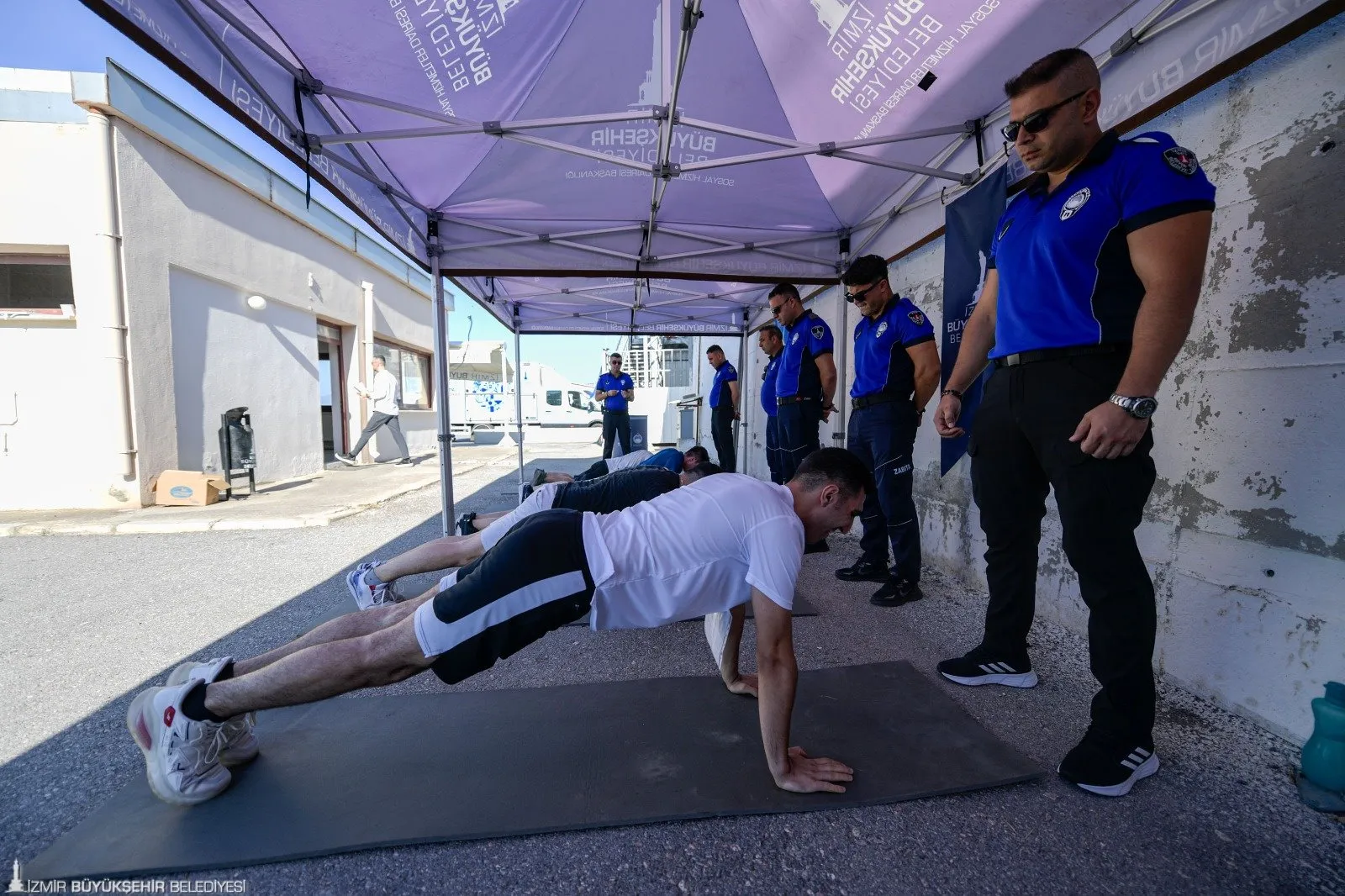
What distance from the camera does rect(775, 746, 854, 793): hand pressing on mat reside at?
145 centimetres

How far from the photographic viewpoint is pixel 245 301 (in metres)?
6.85

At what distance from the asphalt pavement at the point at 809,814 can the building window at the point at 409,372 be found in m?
8.97

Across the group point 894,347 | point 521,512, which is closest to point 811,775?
point 521,512

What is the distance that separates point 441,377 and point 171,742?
2.95 meters

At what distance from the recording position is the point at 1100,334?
59.4 inches

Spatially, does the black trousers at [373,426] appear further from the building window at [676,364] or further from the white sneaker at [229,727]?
the building window at [676,364]

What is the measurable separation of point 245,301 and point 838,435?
7330 millimetres

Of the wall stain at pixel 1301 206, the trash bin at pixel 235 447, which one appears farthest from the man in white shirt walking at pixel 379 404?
the wall stain at pixel 1301 206

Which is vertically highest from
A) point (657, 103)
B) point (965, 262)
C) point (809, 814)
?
point (657, 103)

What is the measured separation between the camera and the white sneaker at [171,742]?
54.9 inches

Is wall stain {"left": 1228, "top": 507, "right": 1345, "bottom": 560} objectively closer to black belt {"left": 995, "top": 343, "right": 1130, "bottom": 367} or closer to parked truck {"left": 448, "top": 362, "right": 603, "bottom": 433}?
black belt {"left": 995, "top": 343, "right": 1130, "bottom": 367}

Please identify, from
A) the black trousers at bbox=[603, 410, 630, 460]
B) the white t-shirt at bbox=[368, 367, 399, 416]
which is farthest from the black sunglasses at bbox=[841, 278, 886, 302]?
the white t-shirt at bbox=[368, 367, 399, 416]

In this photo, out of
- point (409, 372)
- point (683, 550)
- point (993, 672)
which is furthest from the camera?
point (409, 372)

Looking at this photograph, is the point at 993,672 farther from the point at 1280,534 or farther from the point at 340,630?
the point at 340,630
